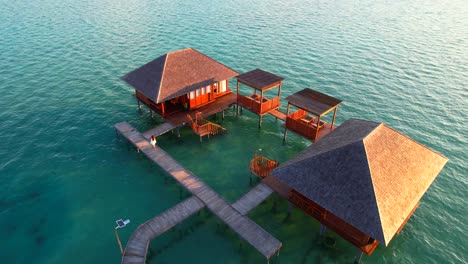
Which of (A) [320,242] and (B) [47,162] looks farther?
(B) [47,162]

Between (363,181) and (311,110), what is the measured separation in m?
9.39

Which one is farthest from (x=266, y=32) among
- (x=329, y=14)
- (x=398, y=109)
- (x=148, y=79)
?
(x=148, y=79)

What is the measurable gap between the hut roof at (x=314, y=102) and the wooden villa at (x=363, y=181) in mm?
4921

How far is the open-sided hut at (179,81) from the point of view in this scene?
98.3 ft

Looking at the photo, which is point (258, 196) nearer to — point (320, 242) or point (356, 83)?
point (320, 242)

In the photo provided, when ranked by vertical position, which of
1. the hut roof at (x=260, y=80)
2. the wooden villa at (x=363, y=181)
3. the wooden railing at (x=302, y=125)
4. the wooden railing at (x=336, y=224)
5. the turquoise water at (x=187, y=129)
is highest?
the hut roof at (x=260, y=80)

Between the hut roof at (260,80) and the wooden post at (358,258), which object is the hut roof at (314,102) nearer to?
the hut roof at (260,80)

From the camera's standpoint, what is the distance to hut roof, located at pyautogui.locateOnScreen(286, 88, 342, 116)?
26.5 meters

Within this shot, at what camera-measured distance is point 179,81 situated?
30.7 m

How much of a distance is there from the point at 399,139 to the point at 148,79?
2375 centimetres

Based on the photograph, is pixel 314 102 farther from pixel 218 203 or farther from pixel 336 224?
pixel 218 203

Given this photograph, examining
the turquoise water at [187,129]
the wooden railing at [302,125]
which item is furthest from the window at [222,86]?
the wooden railing at [302,125]

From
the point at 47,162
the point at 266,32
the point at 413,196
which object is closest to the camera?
the point at 413,196

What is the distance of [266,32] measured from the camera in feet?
212
